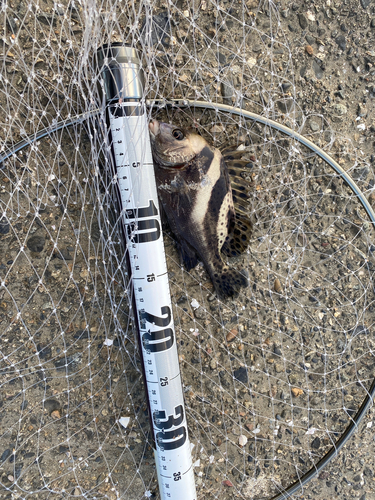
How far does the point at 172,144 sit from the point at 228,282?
0.70m

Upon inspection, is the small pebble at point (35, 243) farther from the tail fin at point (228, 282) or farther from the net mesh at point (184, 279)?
the tail fin at point (228, 282)

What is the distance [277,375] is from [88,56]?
1.78m

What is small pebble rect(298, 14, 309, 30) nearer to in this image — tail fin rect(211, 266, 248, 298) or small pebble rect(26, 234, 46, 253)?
tail fin rect(211, 266, 248, 298)

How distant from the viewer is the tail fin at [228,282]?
150cm

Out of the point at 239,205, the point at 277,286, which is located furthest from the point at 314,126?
the point at 277,286

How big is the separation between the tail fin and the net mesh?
0.28ft

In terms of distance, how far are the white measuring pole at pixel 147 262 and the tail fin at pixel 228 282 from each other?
0.30 m

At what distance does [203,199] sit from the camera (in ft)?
4.66

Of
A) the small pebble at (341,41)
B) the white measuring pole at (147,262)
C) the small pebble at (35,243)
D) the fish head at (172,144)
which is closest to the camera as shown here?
the white measuring pole at (147,262)

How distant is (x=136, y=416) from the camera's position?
4.97ft

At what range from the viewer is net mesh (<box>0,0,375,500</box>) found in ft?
4.59

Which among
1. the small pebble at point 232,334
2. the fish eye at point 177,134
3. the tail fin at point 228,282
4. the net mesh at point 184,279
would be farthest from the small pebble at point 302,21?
the small pebble at point 232,334

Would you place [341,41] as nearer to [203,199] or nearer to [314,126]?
[314,126]

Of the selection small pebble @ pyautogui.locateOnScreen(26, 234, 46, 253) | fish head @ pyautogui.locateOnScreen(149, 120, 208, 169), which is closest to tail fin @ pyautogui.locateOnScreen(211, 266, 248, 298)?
fish head @ pyautogui.locateOnScreen(149, 120, 208, 169)
